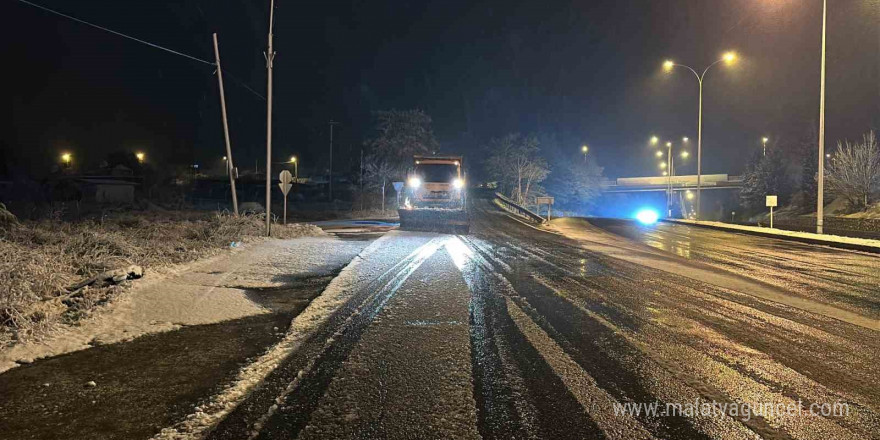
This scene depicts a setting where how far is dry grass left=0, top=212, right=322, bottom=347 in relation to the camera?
248 inches

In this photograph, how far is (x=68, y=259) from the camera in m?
9.46

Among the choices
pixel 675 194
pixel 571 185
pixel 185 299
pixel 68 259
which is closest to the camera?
pixel 185 299

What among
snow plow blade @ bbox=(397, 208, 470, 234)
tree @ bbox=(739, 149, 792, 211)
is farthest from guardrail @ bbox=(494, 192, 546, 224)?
tree @ bbox=(739, 149, 792, 211)

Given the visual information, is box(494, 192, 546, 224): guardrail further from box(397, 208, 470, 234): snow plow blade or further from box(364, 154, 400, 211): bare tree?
box(397, 208, 470, 234): snow plow blade

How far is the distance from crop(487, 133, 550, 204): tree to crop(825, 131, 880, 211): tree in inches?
1330

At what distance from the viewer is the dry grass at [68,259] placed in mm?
6289

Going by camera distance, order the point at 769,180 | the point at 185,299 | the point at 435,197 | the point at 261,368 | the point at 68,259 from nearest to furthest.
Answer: the point at 261,368 → the point at 185,299 → the point at 68,259 → the point at 435,197 → the point at 769,180

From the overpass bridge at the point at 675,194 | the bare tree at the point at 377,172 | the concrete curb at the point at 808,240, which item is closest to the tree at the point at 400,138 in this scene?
the bare tree at the point at 377,172

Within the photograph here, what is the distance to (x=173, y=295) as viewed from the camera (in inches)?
324

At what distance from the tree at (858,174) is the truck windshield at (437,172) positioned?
113ft

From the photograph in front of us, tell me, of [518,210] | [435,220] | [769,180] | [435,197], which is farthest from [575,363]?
[769,180]

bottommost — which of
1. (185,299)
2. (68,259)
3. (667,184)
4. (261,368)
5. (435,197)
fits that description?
(261,368)

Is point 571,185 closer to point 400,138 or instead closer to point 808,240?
point 400,138

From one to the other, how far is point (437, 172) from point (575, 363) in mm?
21121
